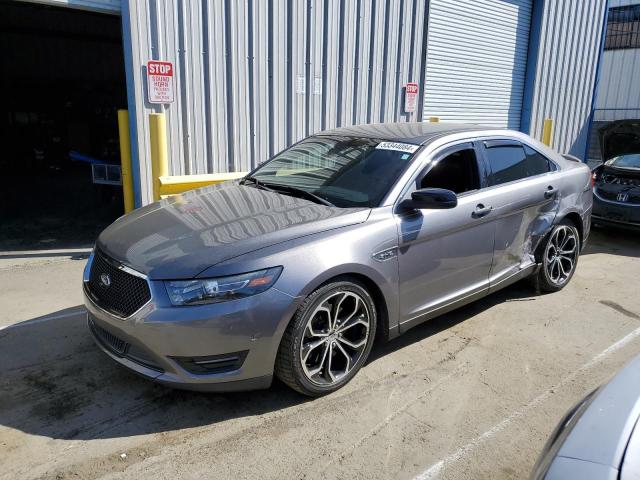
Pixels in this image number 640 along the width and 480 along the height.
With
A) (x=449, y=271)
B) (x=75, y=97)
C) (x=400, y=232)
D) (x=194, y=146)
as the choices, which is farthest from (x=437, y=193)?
(x=75, y=97)

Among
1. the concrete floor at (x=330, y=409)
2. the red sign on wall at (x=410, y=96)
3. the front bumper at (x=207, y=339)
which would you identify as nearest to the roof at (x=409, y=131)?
the concrete floor at (x=330, y=409)

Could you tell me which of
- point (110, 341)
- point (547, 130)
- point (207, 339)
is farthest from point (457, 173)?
point (547, 130)

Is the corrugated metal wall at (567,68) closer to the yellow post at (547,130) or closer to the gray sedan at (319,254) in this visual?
the yellow post at (547,130)

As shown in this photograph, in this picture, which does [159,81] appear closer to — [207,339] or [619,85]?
[207,339]

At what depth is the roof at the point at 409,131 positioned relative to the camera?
4051 mm

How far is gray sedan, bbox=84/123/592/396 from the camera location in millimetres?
2805

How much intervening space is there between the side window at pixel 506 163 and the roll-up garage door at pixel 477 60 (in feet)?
18.6

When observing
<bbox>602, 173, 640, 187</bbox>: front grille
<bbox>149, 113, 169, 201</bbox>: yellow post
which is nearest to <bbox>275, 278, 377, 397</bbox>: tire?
<bbox>149, 113, 169, 201</bbox>: yellow post

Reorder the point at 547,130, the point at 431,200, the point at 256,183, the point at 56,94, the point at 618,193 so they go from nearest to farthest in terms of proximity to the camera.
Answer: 1. the point at 431,200
2. the point at 256,183
3. the point at 618,193
4. the point at 547,130
5. the point at 56,94

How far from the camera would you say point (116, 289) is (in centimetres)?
301

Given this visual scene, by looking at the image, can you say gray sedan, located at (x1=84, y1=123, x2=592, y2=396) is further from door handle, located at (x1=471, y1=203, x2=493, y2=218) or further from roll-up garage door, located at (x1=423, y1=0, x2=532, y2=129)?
roll-up garage door, located at (x1=423, y1=0, x2=532, y2=129)

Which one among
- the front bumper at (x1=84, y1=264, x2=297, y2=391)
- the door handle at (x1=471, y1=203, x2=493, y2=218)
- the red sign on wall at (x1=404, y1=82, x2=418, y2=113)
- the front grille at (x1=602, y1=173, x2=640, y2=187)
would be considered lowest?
the front bumper at (x1=84, y1=264, x2=297, y2=391)

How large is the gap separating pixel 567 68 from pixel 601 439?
518 inches

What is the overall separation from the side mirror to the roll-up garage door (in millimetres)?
7040
